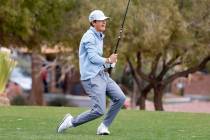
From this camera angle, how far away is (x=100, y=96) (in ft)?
31.0

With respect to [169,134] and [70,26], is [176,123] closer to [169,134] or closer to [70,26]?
[169,134]

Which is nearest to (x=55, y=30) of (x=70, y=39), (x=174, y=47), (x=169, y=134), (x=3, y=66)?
(x=70, y=39)

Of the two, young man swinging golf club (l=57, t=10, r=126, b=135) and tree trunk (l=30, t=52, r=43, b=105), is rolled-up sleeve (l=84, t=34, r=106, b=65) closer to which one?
young man swinging golf club (l=57, t=10, r=126, b=135)

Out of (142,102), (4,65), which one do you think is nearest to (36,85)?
(142,102)

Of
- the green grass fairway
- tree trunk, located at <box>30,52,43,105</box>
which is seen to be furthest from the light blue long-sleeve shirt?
tree trunk, located at <box>30,52,43,105</box>

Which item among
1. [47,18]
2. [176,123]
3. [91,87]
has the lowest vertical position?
[176,123]

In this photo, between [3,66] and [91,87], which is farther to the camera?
[3,66]

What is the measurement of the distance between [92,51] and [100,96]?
0.64m

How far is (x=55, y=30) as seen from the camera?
69.7ft

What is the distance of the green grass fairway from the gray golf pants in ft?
0.91

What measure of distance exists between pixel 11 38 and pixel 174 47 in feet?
17.1

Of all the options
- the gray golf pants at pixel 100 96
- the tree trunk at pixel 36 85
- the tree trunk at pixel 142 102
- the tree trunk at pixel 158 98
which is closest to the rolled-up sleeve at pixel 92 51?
the gray golf pants at pixel 100 96

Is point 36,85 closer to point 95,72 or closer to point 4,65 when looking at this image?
point 4,65

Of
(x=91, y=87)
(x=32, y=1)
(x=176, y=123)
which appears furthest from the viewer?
(x=32, y=1)
